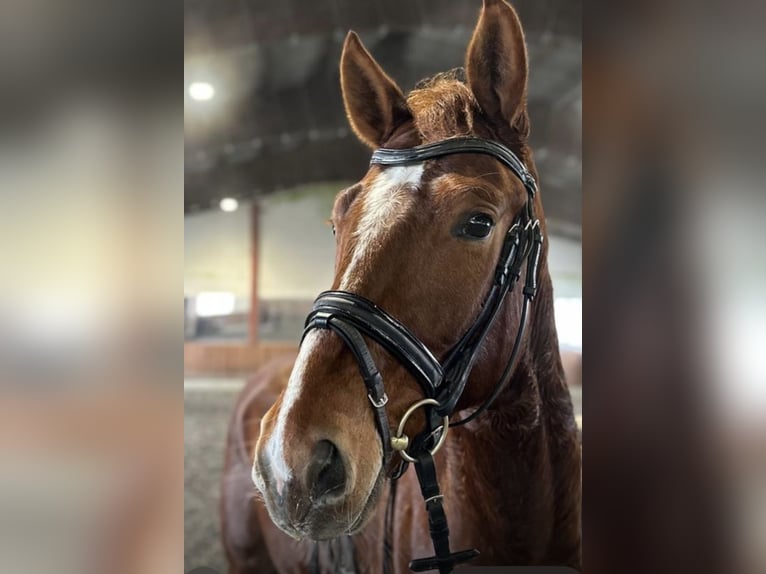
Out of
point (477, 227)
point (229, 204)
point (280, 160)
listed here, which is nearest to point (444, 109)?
point (477, 227)

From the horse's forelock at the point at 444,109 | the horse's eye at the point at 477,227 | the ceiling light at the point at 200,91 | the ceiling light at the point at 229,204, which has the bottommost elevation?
the horse's eye at the point at 477,227

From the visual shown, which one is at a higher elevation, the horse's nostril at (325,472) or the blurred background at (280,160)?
the blurred background at (280,160)

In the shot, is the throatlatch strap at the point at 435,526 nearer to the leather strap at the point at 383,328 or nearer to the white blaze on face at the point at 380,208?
the leather strap at the point at 383,328

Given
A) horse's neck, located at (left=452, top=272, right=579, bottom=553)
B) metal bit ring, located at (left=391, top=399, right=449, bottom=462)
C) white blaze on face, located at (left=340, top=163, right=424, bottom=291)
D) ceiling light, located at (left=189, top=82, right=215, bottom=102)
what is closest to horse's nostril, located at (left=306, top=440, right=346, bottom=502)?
metal bit ring, located at (left=391, top=399, right=449, bottom=462)

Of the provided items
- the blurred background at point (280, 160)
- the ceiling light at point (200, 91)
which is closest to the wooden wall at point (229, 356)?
the blurred background at point (280, 160)

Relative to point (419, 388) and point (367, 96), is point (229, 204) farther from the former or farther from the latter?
point (419, 388)

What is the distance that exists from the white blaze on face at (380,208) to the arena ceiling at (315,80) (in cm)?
26

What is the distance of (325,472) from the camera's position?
2.71 feet

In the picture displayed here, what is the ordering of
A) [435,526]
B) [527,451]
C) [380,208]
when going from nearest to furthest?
[380,208] → [435,526] → [527,451]

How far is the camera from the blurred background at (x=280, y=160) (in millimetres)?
1201

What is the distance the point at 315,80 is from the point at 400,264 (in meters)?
0.58
